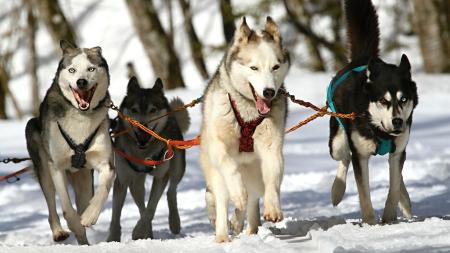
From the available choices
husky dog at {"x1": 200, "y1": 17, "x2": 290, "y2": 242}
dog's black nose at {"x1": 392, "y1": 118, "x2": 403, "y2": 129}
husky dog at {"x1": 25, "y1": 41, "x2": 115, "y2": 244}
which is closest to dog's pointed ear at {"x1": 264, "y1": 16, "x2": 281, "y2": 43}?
husky dog at {"x1": 200, "y1": 17, "x2": 290, "y2": 242}

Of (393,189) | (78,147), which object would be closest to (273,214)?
(393,189)

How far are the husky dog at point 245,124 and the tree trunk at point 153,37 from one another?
1067 centimetres

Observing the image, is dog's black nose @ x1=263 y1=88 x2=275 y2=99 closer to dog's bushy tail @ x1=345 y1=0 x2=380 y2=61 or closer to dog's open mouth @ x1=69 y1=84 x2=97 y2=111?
dog's open mouth @ x1=69 y1=84 x2=97 y2=111

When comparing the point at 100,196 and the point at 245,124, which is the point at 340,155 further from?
the point at 100,196

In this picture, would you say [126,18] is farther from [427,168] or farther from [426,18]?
[427,168]

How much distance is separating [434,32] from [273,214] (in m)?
14.2

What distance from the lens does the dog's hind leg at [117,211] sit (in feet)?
21.9

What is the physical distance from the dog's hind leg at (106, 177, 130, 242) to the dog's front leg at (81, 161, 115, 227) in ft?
2.86

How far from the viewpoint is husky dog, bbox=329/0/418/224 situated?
554cm

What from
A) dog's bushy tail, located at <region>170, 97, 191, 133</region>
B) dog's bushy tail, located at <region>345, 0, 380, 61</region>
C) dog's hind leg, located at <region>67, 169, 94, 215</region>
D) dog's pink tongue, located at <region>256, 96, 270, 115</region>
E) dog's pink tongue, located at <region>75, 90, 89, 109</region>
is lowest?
dog's hind leg, located at <region>67, 169, 94, 215</region>

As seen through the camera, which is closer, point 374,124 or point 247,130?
point 247,130

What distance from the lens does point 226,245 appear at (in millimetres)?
4914

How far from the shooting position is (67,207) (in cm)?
586

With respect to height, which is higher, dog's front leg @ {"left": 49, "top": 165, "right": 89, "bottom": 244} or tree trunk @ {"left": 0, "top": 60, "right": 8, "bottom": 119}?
tree trunk @ {"left": 0, "top": 60, "right": 8, "bottom": 119}
